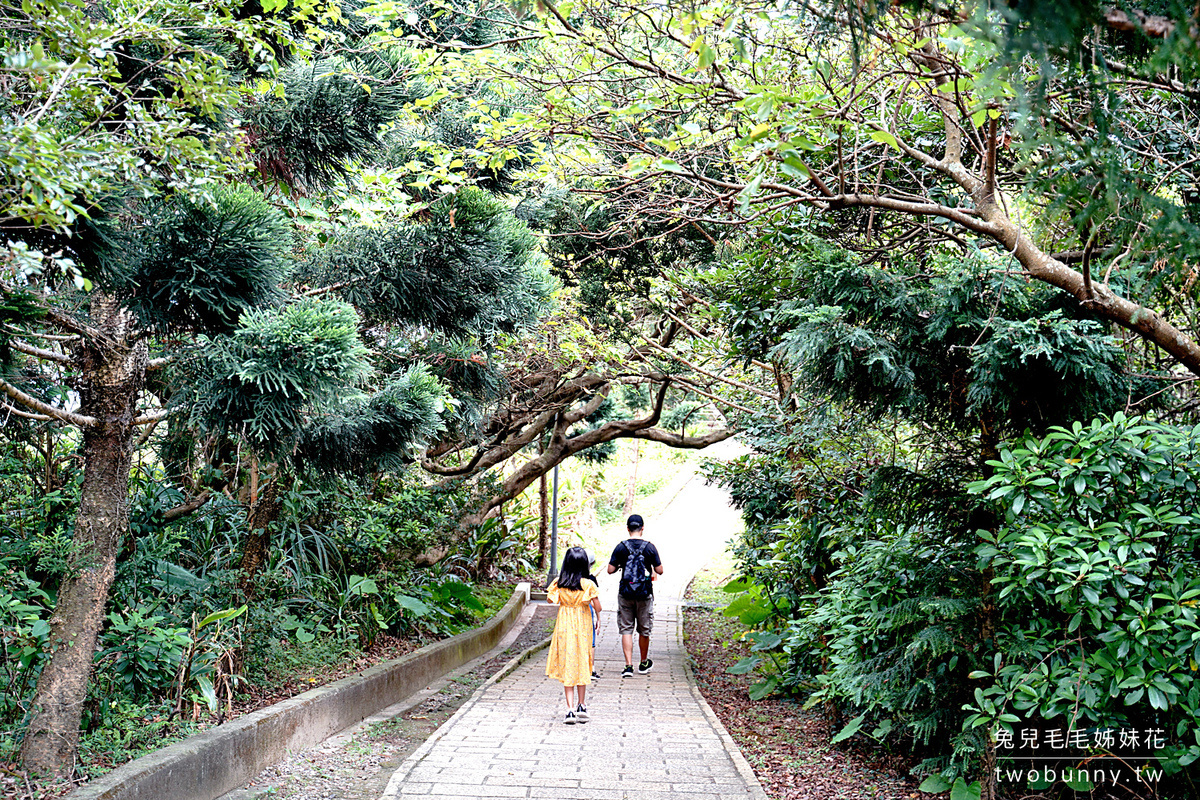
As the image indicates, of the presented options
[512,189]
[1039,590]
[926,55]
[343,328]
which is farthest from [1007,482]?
[512,189]

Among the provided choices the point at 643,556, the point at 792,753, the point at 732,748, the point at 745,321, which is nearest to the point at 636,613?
the point at 643,556

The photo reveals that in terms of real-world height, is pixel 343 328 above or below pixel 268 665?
above

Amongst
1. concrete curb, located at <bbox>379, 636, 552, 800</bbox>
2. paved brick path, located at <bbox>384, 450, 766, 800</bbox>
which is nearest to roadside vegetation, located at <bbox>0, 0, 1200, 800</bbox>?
paved brick path, located at <bbox>384, 450, 766, 800</bbox>

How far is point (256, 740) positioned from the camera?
16.0ft

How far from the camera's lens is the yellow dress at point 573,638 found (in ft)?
20.9

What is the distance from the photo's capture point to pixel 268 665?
6121 millimetres

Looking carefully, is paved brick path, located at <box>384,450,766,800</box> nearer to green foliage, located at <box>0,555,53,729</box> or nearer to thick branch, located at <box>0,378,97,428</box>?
green foliage, located at <box>0,555,53,729</box>

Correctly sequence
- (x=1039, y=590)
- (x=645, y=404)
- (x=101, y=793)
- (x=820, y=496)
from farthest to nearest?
(x=645, y=404) → (x=820, y=496) → (x=1039, y=590) → (x=101, y=793)

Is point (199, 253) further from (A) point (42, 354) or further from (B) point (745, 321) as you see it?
(B) point (745, 321)

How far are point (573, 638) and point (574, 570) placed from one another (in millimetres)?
534

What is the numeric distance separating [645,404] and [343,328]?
40.6ft

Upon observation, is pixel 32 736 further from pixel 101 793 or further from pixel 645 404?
pixel 645 404

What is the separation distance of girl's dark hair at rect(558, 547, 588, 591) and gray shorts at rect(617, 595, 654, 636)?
2397mm

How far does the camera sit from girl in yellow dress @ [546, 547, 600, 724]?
20.9 feet
